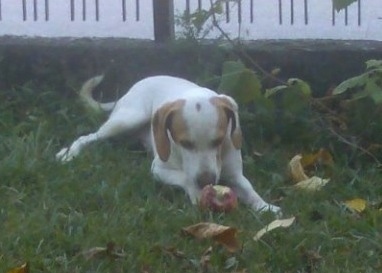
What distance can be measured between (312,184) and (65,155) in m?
1.20

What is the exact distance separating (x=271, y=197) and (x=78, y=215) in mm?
1064

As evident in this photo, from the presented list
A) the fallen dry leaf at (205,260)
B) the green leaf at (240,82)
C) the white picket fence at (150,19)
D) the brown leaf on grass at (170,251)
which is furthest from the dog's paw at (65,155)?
the white picket fence at (150,19)

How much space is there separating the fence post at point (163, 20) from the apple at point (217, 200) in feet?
6.75

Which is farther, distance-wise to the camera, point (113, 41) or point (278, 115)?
point (113, 41)

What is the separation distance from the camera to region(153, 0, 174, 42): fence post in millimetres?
7777

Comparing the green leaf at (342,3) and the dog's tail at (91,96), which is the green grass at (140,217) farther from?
the green leaf at (342,3)

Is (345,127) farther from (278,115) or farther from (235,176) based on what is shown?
(235,176)

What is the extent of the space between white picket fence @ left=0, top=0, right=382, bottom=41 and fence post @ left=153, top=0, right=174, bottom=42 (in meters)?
0.50

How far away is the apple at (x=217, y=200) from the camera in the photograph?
227 inches

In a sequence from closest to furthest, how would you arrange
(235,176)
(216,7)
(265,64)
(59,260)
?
(59,260), (235,176), (216,7), (265,64)

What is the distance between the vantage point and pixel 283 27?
8.44 meters

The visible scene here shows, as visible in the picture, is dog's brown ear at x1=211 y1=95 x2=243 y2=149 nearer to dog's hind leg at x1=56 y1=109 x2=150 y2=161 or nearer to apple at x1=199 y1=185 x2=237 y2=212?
apple at x1=199 y1=185 x2=237 y2=212

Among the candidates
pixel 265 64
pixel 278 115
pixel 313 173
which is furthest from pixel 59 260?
pixel 265 64

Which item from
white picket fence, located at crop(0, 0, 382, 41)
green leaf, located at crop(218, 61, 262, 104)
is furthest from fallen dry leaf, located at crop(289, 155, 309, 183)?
white picket fence, located at crop(0, 0, 382, 41)
